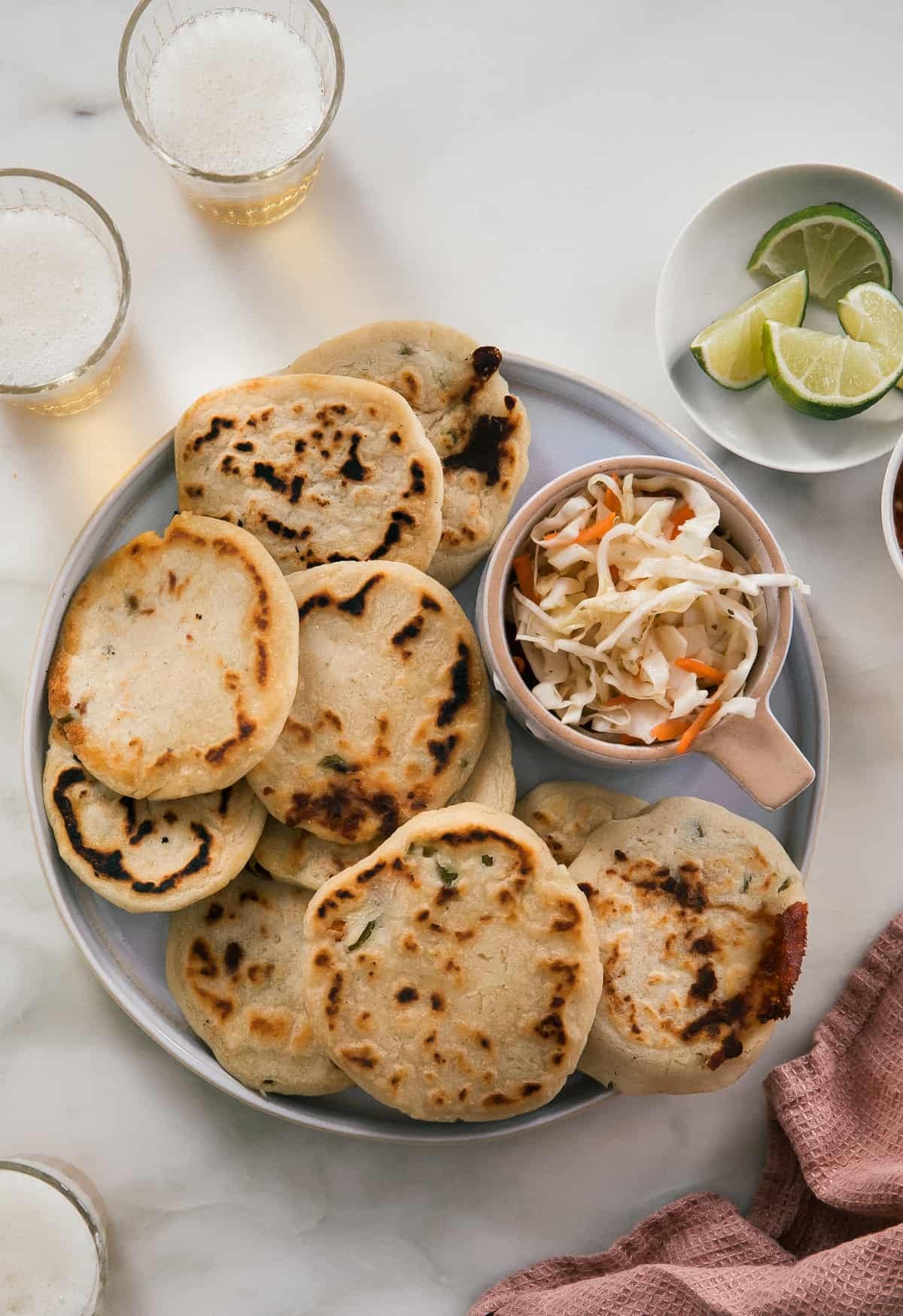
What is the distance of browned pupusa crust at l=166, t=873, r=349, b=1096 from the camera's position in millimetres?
3100

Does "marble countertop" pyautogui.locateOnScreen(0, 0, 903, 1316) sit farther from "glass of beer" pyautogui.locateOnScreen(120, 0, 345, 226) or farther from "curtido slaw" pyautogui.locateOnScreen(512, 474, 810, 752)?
"curtido slaw" pyautogui.locateOnScreen(512, 474, 810, 752)

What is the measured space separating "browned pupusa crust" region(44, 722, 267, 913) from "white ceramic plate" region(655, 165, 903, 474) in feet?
5.54

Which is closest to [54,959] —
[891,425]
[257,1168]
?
[257,1168]

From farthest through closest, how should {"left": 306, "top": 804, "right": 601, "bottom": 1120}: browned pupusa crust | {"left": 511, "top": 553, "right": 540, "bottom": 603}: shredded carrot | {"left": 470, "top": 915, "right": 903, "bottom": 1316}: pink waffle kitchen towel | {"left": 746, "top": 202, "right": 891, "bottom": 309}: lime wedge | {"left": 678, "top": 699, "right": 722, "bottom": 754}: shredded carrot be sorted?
{"left": 746, "top": 202, "right": 891, "bottom": 309}: lime wedge
{"left": 470, "top": 915, "right": 903, "bottom": 1316}: pink waffle kitchen towel
{"left": 511, "top": 553, "right": 540, "bottom": 603}: shredded carrot
{"left": 306, "top": 804, "right": 601, "bottom": 1120}: browned pupusa crust
{"left": 678, "top": 699, "right": 722, "bottom": 754}: shredded carrot

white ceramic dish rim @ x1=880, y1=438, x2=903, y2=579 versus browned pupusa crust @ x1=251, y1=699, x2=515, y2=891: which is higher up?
white ceramic dish rim @ x1=880, y1=438, x2=903, y2=579

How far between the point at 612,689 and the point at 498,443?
2.33 ft

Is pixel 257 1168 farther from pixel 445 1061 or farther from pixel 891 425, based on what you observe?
pixel 891 425

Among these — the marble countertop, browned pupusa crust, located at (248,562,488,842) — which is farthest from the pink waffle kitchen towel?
browned pupusa crust, located at (248,562,488,842)

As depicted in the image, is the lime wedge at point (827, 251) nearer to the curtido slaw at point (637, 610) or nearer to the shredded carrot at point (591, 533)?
the curtido slaw at point (637, 610)

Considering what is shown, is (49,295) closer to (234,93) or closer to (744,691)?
(234,93)

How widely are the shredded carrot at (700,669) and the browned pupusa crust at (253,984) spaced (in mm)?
1113

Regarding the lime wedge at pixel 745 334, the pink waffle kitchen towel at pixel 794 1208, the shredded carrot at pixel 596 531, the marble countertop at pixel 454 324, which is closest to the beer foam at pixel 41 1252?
the marble countertop at pixel 454 324

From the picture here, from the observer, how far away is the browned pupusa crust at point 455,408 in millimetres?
3176

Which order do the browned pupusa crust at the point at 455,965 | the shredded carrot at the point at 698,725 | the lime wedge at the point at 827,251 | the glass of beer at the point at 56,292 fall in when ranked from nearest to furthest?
the shredded carrot at the point at 698,725, the browned pupusa crust at the point at 455,965, the glass of beer at the point at 56,292, the lime wedge at the point at 827,251
